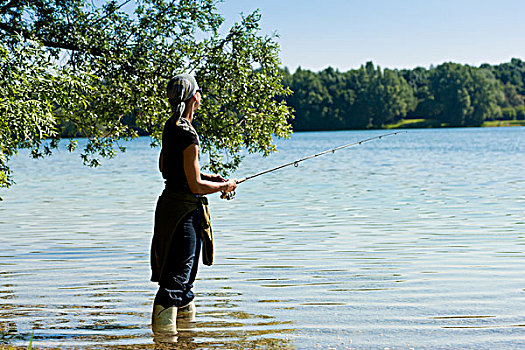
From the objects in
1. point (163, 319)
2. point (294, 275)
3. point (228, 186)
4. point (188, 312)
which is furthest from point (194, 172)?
point (294, 275)

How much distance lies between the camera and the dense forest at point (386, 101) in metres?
148

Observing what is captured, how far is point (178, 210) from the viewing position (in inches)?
247

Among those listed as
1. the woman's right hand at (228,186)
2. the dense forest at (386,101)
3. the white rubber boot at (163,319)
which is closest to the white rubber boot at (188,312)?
the white rubber boot at (163,319)

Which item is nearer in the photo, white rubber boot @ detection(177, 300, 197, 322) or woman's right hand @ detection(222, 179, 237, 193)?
woman's right hand @ detection(222, 179, 237, 193)

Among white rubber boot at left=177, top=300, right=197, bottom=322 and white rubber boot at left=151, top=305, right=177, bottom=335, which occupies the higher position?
white rubber boot at left=151, top=305, right=177, bottom=335

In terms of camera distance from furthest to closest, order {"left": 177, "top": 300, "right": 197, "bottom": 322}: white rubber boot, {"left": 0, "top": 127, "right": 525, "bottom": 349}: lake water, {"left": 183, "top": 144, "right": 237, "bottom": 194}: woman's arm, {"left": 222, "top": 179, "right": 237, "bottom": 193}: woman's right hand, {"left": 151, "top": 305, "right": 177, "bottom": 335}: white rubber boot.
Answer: {"left": 177, "top": 300, "right": 197, "bottom": 322}: white rubber boot
{"left": 0, "top": 127, "right": 525, "bottom": 349}: lake water
{"left": 222, "top": 179, "right": 237, "bottom": 193}: woman's right hand
{"left": 151, "top": 305, "right": 177, "bottom": 335}: white rubber boot
{"left": 183, "top": 144, "right": 237, "bottom": 194}: woman's arm

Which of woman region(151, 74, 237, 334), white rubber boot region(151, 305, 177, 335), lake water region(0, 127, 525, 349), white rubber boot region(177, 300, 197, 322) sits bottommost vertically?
lake water region(0, 127, 525, 349)

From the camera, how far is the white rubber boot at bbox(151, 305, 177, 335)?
6.39 metres

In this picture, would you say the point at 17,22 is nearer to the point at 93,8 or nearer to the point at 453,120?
the point at 93,8

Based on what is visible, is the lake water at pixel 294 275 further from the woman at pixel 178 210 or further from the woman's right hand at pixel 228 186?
the woman's right hand at pixel 228 186

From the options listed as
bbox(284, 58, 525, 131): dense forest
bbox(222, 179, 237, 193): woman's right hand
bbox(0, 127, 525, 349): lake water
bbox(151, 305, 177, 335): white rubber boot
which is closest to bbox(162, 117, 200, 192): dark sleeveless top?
bbox(222, 179, 237, 193): woman's right hand

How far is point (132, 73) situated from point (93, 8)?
1.50 m

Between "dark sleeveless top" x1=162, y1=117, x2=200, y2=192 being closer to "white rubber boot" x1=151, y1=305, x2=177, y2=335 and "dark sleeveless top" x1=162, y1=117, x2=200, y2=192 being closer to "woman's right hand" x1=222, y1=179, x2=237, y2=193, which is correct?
"woman's right hand" x1=222, y1=179, x2=237, y2=193

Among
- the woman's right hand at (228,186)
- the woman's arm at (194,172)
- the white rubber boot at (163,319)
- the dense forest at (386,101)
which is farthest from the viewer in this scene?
A: the dense forest at (386,101)
